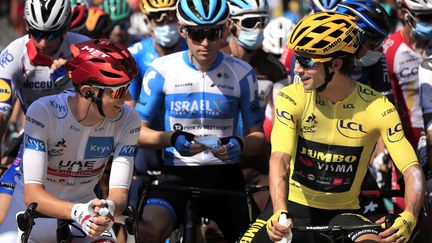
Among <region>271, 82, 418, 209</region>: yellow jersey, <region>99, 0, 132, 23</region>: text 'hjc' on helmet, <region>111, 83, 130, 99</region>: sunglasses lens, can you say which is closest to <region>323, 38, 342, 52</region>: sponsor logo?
<region>271, 82, 418, 209</region>: yellow jersey

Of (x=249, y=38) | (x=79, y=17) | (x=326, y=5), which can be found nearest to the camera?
(x=249, y=38)

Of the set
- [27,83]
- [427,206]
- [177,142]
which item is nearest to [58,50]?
[27,83]

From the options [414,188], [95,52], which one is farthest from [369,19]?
[95,52]

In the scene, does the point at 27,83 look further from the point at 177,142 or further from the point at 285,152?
the point at 285,152

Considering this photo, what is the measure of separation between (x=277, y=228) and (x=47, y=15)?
3.45 metres

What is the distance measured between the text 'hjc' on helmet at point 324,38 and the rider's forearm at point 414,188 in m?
0.92

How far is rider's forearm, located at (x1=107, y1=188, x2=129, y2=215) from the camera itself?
680 centimetres

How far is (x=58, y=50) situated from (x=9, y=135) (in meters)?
3.30

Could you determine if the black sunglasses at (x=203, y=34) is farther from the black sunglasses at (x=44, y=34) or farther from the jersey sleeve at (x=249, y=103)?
the black sunglasses at (x=44, y=34)

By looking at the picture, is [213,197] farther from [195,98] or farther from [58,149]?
[58,149]

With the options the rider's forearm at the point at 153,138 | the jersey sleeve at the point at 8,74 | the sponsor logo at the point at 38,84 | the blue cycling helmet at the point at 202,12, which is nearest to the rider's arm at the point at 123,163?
the rider's forearm at the point at 153,138

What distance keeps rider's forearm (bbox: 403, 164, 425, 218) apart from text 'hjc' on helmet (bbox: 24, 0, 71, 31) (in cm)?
352

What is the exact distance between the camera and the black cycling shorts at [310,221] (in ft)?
22.4

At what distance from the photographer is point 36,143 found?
22.4ft
